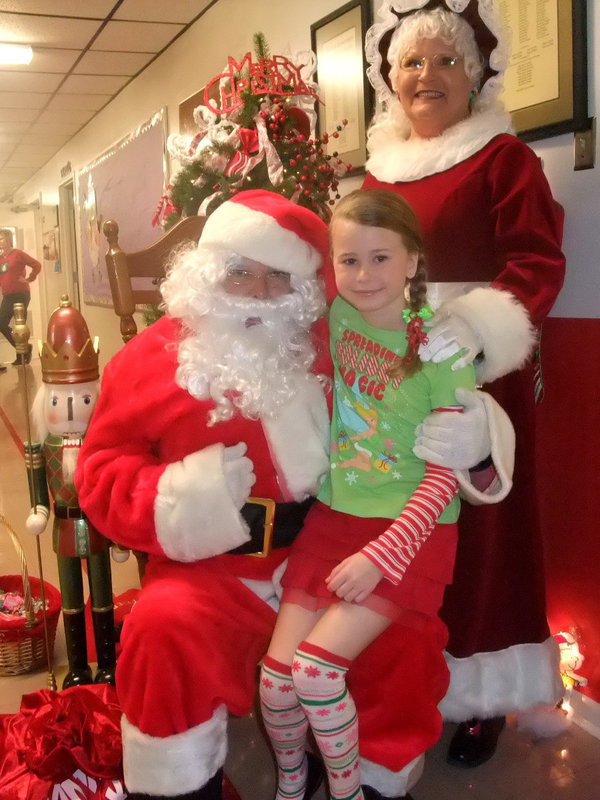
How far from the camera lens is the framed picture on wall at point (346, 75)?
2.67 meters

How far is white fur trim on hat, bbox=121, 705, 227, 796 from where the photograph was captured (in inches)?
51.1

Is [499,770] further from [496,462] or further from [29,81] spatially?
[29,81]

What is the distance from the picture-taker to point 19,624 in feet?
7.27

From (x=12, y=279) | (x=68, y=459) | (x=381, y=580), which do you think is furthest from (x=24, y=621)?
(x=12, y=279)

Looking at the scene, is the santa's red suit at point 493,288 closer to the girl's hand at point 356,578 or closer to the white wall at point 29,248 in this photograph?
the girl's hand at point 356,578

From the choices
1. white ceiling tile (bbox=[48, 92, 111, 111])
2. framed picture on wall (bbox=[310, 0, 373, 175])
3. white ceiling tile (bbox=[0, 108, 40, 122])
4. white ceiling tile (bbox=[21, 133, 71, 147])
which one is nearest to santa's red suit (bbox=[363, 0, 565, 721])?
framed picture on wall (bbox=[310, 0, 373, 175])

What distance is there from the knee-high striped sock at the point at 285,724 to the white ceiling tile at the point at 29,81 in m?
4.93

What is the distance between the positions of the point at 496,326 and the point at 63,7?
3.45 m

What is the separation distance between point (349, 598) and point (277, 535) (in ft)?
0.92

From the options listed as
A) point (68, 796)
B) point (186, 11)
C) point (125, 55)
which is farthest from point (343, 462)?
point (125, 55)

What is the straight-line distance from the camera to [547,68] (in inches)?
72.3

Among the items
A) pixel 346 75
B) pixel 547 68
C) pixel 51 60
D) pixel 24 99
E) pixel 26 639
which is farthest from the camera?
pixel 24 99

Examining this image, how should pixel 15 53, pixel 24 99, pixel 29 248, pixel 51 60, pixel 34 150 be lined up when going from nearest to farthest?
pixel 15 53 → pixel 51 60 → pixel 24 99 → pixel 34 150 → pixel 29 248

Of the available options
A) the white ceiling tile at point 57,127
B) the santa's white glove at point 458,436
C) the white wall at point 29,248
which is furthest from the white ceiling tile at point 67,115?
the santa's white glove at point 458,436
